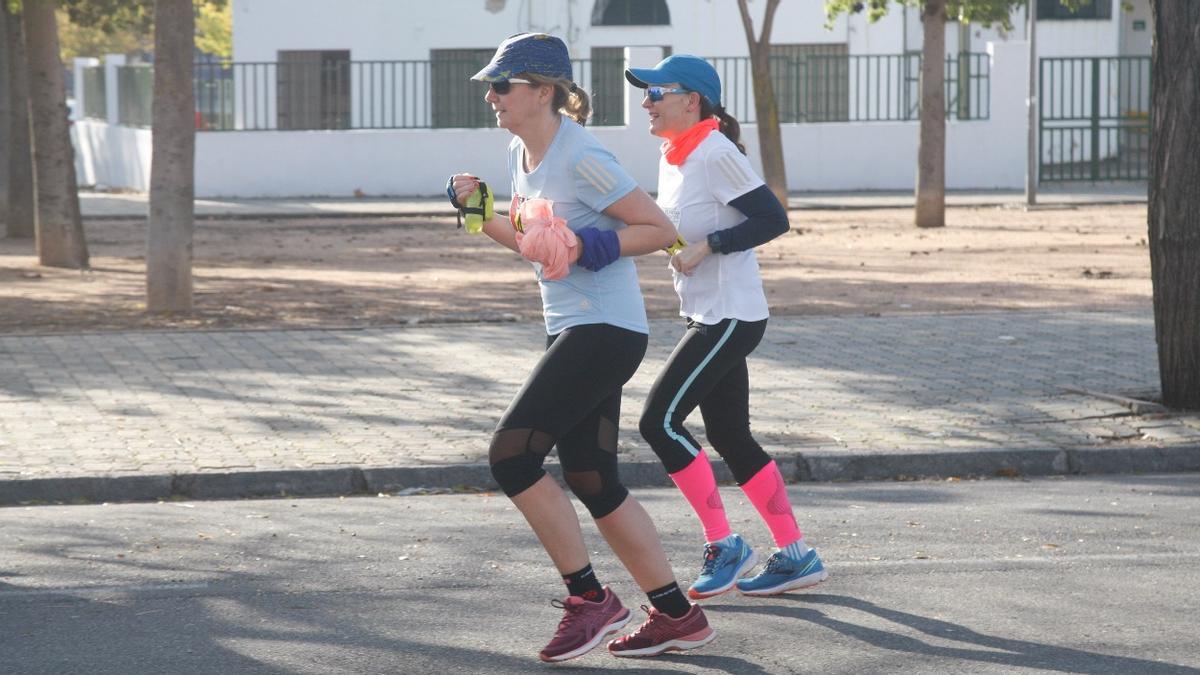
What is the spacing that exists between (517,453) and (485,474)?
3.17m

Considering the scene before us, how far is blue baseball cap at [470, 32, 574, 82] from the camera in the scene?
4824 mm

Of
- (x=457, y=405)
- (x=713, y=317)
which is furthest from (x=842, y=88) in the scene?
(x=713, y=317)

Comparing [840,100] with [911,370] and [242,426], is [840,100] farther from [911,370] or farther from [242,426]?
[242,426]

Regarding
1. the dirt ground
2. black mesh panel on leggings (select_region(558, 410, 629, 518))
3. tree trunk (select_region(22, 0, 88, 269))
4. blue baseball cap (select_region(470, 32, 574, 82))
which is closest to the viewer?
blue baseball cap (select_region(470, 32, 574, 82))

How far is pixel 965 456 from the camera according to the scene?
827 cm

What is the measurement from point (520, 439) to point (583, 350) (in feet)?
0.99

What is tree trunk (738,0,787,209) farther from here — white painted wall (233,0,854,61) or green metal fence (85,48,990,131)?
white painted wall (233,0,854,61)

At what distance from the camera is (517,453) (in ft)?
15.9

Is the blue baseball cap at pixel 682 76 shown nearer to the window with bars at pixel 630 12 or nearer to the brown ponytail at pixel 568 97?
the brown ponytail at pixel 568 97

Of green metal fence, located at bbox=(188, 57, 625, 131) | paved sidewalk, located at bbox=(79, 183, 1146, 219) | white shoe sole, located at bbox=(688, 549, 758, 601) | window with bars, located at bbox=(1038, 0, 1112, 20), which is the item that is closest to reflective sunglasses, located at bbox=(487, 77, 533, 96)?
white shoe sole, located at bbox=(688, 549, 758, 601)

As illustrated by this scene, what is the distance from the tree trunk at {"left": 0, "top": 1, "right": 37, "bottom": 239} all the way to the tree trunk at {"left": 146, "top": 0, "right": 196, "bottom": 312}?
304 inches

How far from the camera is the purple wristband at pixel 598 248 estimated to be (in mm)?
4758

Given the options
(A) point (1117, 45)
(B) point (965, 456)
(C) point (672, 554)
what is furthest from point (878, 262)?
(A) point (1117, 45)

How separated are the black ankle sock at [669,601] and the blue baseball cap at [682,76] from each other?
5.48 feet
